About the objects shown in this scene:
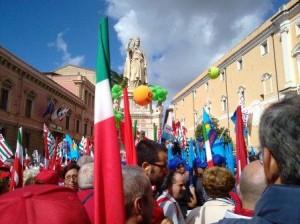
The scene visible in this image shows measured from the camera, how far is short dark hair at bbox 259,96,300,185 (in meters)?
1.22

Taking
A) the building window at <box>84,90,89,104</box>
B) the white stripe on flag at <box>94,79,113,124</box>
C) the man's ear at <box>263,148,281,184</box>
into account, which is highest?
the building window at <box>84,90,89,104</box>

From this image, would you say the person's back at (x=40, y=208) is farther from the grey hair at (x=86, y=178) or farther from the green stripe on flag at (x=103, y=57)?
the grey hair at (x=86, y=178)

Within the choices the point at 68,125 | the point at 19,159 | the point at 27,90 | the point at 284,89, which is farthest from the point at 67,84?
the point at 19,159

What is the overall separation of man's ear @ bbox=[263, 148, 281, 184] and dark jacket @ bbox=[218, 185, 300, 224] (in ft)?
0.34

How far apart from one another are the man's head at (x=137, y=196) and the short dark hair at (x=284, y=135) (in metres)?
0.65

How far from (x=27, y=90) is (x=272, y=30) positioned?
71.0 feet

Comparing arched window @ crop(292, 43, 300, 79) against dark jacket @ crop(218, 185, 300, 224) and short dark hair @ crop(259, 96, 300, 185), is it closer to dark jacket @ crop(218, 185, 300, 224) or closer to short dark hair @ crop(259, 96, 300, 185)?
short dark hair @ crop(259, 96, 300, 185)

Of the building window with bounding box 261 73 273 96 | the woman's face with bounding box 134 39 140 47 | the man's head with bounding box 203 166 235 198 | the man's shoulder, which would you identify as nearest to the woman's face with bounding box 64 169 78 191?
the man's head with bounding box 203 166 235 198

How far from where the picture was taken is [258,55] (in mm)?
31875

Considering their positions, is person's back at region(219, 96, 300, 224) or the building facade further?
the building facade

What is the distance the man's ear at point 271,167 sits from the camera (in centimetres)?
127

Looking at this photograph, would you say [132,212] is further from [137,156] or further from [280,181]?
[137,156]

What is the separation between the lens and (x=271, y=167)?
129 centimetres

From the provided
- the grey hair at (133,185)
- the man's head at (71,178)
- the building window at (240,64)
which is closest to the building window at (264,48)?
the building window at (240,64)
